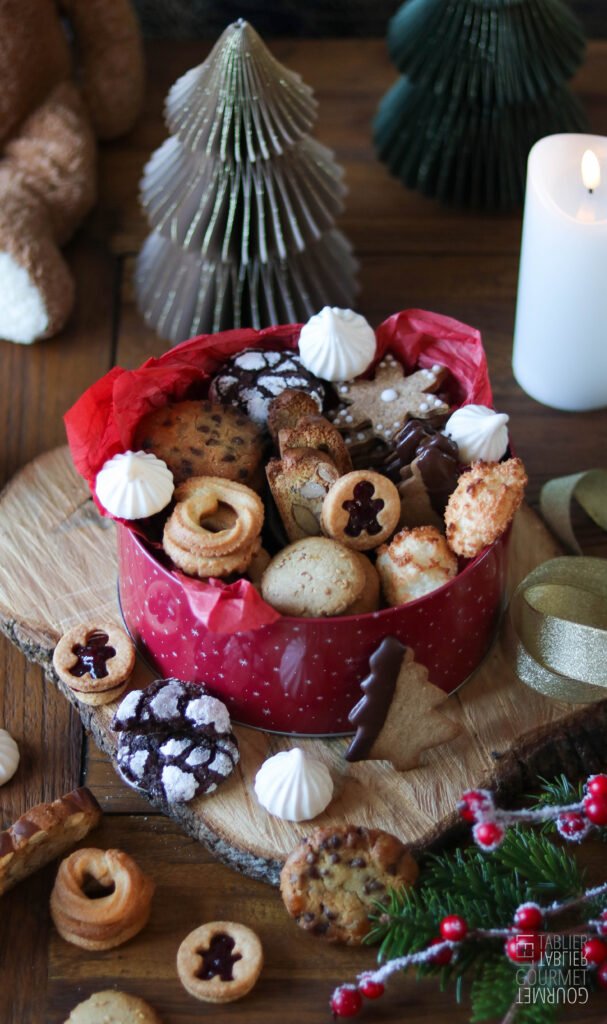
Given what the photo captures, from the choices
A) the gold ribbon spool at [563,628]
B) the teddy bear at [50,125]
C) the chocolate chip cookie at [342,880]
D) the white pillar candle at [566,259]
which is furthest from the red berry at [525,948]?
the teddy bear at [50,125]

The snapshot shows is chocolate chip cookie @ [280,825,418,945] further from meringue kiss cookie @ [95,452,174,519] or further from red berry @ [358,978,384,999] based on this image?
meringue kiss cookie @ [95,452,174,519]

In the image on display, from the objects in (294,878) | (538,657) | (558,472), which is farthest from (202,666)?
(558,472)

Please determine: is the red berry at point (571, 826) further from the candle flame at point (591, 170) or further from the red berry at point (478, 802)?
the candle flame at point (591, 170)

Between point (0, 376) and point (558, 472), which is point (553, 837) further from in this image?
point (0, 376)

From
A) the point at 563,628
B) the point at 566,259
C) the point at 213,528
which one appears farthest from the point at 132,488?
the point at 566,259

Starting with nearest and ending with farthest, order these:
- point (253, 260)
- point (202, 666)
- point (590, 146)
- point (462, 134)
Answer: point (202, 666)
point (590, 146)
point (253, 260)
point (462, 134)

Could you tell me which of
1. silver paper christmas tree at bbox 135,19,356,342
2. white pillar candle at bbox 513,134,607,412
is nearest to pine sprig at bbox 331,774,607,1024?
white pillar candle at bbox 513,134,607,412
